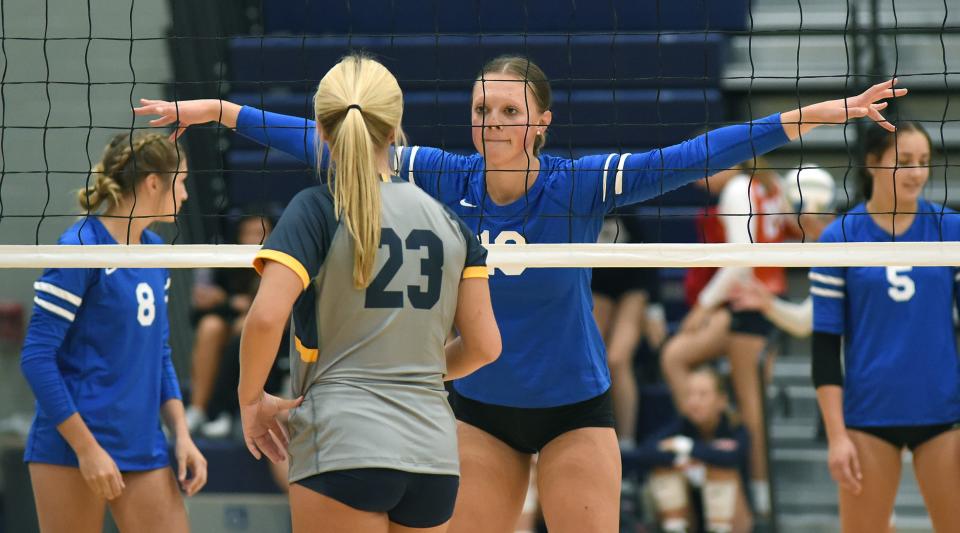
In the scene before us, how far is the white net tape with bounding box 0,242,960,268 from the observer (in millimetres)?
3703

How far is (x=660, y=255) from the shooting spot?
3764mm

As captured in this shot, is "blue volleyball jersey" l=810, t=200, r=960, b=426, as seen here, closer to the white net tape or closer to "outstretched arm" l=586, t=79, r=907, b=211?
the white net tape

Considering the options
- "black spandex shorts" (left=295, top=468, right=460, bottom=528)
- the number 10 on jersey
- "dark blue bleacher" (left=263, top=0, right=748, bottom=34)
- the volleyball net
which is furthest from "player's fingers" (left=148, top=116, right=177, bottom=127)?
"dark blue bleacher" (left=263, top=0, right=748, bottom=34)

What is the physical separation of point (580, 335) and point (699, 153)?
2.02 feet

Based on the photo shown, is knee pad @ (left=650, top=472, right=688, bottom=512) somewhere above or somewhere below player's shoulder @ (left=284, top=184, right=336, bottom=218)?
below

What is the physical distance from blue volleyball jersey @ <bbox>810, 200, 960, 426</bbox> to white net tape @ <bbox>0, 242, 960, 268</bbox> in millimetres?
702

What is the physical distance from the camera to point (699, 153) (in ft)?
11.7

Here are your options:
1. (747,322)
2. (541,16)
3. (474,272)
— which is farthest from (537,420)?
(541,16)

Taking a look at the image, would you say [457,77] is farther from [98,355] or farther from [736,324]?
[98,355]

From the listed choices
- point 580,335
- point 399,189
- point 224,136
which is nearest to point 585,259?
point 580,335

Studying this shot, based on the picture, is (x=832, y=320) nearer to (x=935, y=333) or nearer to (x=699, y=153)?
(x=935, y=333)

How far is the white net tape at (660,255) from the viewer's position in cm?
370

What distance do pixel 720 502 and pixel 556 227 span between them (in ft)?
10.2

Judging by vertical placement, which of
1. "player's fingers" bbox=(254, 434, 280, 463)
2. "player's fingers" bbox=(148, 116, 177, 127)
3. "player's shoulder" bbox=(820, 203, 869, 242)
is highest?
"player's fingers" bbox=(148, 116, 177, 127)
